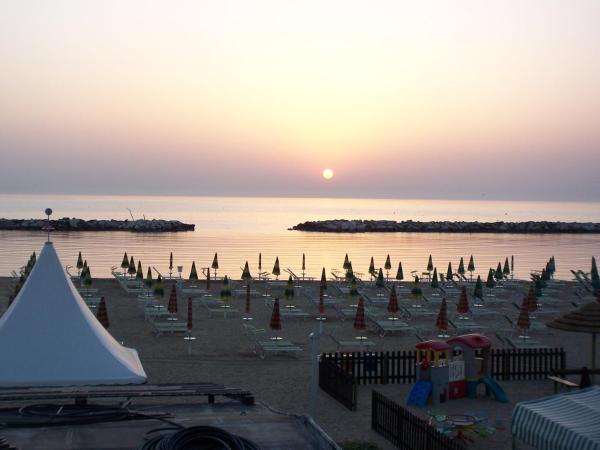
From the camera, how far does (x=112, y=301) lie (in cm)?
2591

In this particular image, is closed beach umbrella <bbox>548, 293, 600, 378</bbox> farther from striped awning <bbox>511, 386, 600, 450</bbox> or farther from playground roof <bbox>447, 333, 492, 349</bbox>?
striped awning <bbox>511, 386, 600, 450</bbox>

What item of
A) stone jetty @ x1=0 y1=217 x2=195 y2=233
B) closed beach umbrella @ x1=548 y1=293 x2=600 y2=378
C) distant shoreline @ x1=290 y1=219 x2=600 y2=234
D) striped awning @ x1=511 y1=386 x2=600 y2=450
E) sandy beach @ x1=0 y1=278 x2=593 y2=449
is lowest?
sandy beach @ x1=0 y1=278 x2=593 y2=449

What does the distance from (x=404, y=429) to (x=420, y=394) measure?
2.79 meters

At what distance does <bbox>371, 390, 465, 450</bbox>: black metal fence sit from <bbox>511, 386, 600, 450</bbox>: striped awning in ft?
2.76

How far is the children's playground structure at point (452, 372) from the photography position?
1366 cm

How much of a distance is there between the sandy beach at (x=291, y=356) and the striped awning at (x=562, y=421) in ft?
7.45

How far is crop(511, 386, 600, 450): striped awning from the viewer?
8.26 meters

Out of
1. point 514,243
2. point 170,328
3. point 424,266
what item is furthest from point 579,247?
point 170,328

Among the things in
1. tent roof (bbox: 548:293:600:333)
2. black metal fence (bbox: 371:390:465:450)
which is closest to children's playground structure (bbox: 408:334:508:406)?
tent roof (bbox: 548:293:600:333)

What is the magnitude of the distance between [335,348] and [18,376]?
898 centimetres

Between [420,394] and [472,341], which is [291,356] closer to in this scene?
[420,394]

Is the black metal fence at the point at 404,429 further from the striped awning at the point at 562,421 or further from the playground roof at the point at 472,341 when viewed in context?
the playground roof at the point at 472,341

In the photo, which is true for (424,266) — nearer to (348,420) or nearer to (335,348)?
(335,348)

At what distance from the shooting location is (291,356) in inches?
690
